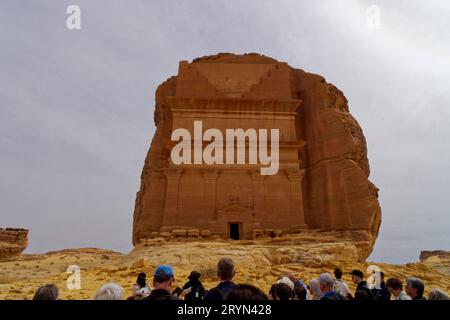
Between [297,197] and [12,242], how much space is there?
1062 inches

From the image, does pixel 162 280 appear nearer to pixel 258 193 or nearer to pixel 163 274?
pixel 163 274

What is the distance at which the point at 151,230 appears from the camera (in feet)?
80.6

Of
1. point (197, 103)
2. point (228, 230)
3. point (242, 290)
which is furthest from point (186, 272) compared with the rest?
point (197, 103)

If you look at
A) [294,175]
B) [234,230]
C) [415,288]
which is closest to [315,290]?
[415,288]

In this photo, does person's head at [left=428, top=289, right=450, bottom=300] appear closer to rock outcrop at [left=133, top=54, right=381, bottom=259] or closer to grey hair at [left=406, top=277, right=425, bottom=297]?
grey hair at [left=406, top=277, right=425, bottom=297]

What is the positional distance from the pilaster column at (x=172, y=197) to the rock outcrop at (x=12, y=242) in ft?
59.5

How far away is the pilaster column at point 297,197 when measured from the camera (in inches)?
923

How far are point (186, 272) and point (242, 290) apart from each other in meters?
11.3

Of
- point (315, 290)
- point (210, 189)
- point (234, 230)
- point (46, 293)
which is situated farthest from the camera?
point (210, 189)

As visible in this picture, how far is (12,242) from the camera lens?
106 feet

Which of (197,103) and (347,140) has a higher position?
(197,103)

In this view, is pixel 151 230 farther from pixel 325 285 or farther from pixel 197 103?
pixel 325 285
